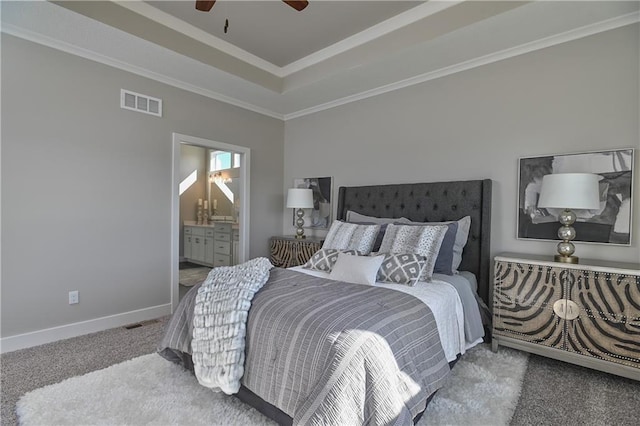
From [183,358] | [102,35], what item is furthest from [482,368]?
[102,35]

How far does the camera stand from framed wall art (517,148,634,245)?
2.37 meters

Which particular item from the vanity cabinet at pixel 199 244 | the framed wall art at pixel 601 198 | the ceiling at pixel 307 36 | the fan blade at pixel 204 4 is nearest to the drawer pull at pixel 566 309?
the framed wall art at pixel 601 198

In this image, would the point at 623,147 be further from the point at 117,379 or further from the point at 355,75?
the point at 117,379

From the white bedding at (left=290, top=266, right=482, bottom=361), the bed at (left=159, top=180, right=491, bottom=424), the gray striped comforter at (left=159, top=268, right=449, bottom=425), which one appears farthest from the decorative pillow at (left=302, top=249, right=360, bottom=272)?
the gray striped comforter at (left=159, top=268, right=449, bottom=425)

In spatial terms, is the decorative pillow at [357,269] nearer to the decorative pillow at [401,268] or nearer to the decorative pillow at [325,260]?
the decorative pillow at [401,268]

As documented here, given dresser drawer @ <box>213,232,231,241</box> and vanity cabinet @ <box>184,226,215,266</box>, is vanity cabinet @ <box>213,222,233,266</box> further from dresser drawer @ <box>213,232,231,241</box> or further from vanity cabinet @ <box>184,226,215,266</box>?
vanity cabinet @ <box>184,226,215,266</box>

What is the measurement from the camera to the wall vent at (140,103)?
10.6 ft

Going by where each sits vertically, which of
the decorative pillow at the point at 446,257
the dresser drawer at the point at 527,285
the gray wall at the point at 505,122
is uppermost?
the gray wall at the point at 505,122

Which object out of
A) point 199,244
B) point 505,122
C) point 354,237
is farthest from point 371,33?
point 199,244

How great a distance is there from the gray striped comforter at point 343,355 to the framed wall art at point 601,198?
158 centimetres

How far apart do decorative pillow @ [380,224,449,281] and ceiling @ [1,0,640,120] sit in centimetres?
159

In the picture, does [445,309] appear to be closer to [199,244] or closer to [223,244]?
[223,244]

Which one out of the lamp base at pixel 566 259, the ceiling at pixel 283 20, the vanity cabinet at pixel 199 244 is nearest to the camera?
the lamp base at pixel 566 259

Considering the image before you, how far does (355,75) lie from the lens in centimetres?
338
